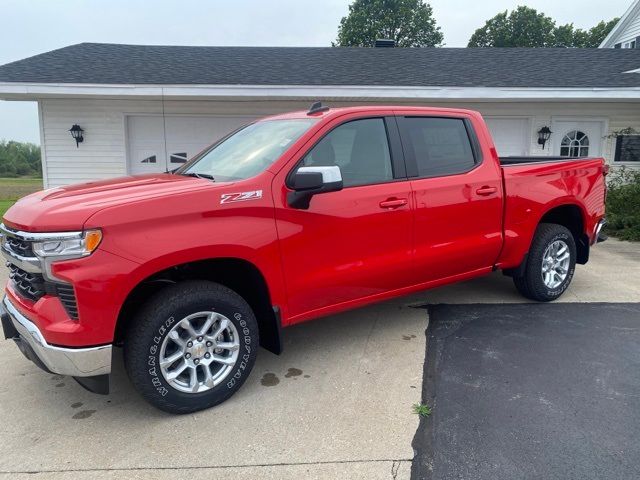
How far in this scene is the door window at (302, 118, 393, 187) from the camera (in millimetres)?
3549

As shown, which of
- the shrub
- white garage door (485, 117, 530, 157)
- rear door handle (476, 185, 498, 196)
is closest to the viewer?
rear door handle (476, 185, 498, 196)

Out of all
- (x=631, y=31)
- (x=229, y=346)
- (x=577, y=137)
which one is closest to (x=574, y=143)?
(x=577, y=137)

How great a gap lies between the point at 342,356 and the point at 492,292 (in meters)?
2.39

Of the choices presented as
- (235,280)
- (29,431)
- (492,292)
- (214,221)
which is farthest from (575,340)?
(29,431)

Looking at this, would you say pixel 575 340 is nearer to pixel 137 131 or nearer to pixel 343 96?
pixel 343 96

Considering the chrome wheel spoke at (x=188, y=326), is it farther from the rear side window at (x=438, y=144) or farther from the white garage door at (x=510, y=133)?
the white garage door at (x=510, y=133)

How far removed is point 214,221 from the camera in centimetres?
298

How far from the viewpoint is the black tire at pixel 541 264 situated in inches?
190

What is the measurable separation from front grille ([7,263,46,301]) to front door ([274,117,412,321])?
1431 millimetres

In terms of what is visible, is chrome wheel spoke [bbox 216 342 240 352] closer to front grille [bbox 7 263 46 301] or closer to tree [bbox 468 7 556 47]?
front grille [bbox 7 263 46 301]

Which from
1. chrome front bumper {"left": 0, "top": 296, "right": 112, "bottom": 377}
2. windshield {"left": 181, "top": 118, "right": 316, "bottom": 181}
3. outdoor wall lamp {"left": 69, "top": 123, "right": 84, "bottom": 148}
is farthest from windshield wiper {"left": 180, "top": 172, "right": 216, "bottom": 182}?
outdoor wall lamp {"left": 69, "top": 123, "right": 84, "bottom": 148}

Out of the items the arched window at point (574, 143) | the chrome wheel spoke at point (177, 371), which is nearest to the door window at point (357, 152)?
the chrome wheel spoke at point (177, 371)

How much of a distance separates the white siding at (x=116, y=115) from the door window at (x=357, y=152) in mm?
6860

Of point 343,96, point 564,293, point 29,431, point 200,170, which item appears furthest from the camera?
point 343,96
